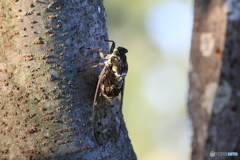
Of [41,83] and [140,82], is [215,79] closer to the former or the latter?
[41,83]

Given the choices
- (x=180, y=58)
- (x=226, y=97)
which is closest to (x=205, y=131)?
(x=226, y=97)

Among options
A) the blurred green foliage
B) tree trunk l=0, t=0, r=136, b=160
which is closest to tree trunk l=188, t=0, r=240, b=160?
tree trunk l=0, t=0, r=136, b=160

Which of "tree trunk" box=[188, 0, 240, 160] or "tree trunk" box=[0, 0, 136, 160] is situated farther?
"tree trunk" box=[0, 0, 136, 160]

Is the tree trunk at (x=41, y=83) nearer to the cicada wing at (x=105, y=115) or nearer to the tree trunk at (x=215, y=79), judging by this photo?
the cicada wing at (x=105, y=115)

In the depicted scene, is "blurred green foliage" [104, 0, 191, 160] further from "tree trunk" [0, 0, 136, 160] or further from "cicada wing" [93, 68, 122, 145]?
"tree trunk" [0, 0, 136, 160]

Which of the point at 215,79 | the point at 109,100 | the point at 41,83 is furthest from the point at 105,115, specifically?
the point at 215,79

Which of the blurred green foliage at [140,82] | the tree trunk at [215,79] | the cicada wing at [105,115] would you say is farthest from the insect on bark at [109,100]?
the blurred green foliage at [140,82]

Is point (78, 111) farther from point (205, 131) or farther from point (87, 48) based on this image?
point (205, 131)
